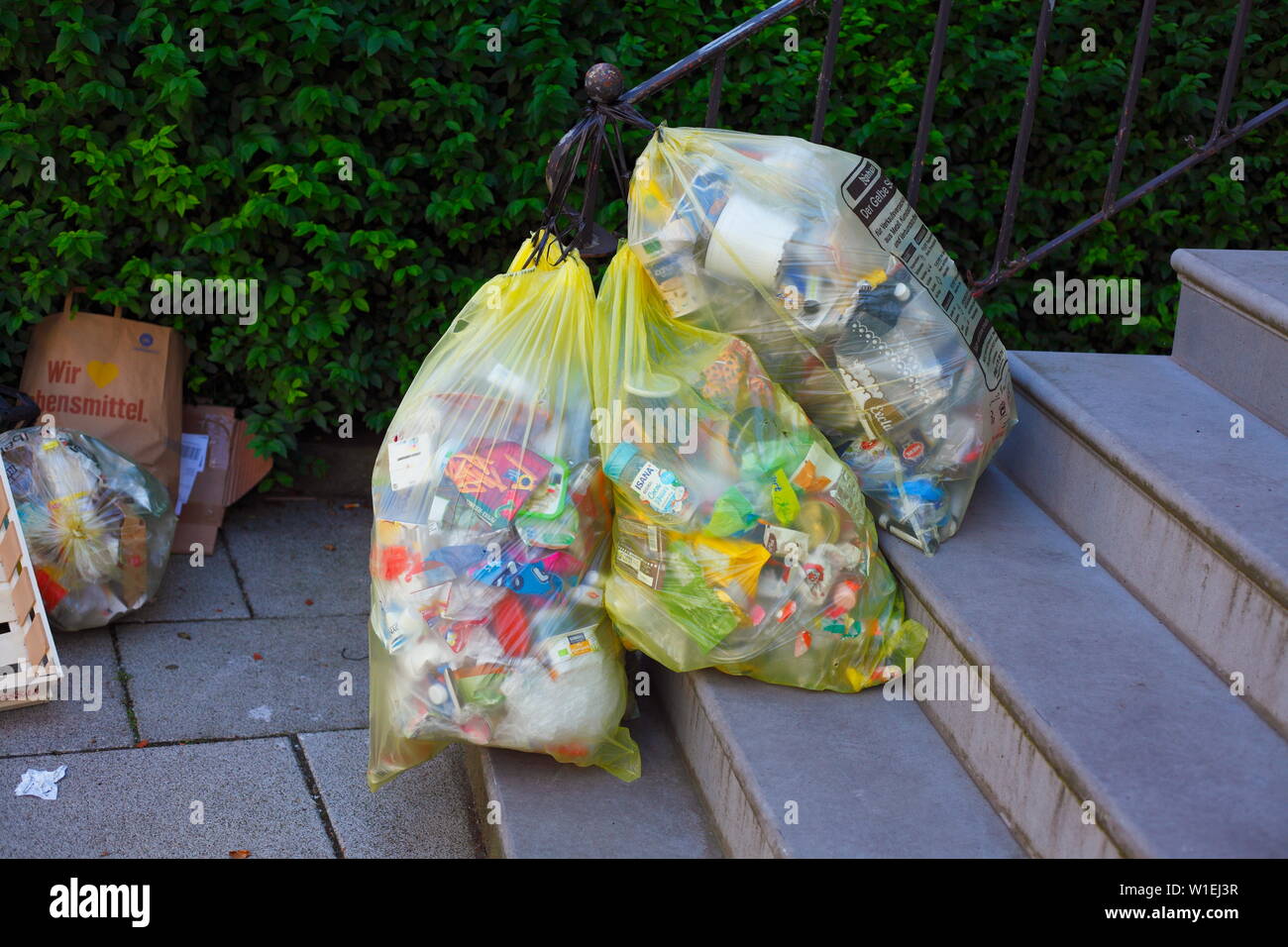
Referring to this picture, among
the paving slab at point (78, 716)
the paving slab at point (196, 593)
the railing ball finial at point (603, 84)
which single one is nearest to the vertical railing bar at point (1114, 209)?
the railing ball finial at point (603, 84)

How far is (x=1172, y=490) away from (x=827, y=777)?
0.78m

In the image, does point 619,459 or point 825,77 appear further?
point 825,77

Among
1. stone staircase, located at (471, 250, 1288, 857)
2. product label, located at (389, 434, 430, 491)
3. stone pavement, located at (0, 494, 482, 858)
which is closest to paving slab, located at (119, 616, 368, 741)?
stone pavement, located at (0, 494, 482, 858)

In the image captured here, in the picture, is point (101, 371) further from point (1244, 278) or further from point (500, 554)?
point (1244, 278)

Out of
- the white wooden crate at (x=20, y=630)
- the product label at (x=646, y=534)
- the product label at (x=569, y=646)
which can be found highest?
the product label at (x=646, y=534)

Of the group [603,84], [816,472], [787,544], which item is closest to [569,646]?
[787,544]

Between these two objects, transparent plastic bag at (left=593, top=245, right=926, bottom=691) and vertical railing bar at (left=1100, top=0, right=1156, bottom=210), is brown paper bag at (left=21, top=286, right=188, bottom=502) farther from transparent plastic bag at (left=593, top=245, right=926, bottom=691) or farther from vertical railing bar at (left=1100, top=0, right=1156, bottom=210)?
vertical railing bar at (left=1100, top=0, right=1156, bottom=210)

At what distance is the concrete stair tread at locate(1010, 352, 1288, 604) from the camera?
205 centimetres

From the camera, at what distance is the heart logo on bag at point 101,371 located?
11.5 feet

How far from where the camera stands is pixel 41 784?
2578 millimetres

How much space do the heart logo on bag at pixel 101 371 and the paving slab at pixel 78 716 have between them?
0.80 m

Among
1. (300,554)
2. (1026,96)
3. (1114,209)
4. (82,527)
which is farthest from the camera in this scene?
(300,554)

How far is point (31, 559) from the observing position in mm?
3057

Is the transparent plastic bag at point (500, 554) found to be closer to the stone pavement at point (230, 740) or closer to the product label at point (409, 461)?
the product label at point (409, 461)
